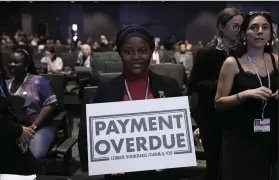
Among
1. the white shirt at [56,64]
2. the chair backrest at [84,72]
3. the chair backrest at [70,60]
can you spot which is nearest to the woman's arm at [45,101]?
the chair backrest at [84,72]

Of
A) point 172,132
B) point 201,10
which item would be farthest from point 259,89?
point 201,10

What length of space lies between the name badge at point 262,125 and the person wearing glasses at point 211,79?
0.55 meters

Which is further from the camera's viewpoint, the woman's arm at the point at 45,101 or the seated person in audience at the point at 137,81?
the woman's arm at the point at 45,101

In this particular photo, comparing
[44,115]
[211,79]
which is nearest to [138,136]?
[211,79]

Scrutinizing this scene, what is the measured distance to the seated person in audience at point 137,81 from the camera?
137 centimetres

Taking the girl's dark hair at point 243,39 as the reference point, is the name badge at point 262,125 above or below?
below

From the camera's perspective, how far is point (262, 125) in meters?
1.60

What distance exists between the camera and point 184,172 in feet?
5.64

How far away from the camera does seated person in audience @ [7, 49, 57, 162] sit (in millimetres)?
2773

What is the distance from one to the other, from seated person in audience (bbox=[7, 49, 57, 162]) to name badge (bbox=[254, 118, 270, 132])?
67.5 inches

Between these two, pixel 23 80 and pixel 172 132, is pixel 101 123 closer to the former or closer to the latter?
pixel 172 132

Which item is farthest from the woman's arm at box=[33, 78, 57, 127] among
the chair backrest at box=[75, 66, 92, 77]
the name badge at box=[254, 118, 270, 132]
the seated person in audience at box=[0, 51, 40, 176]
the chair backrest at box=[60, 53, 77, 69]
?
the chair backrest at box=[60, 53, 77, 69]

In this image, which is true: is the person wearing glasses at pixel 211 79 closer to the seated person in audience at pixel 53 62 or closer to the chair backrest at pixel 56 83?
the chair backrest at pixel 56 83

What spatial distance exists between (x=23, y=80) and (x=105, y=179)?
5.48 ft
